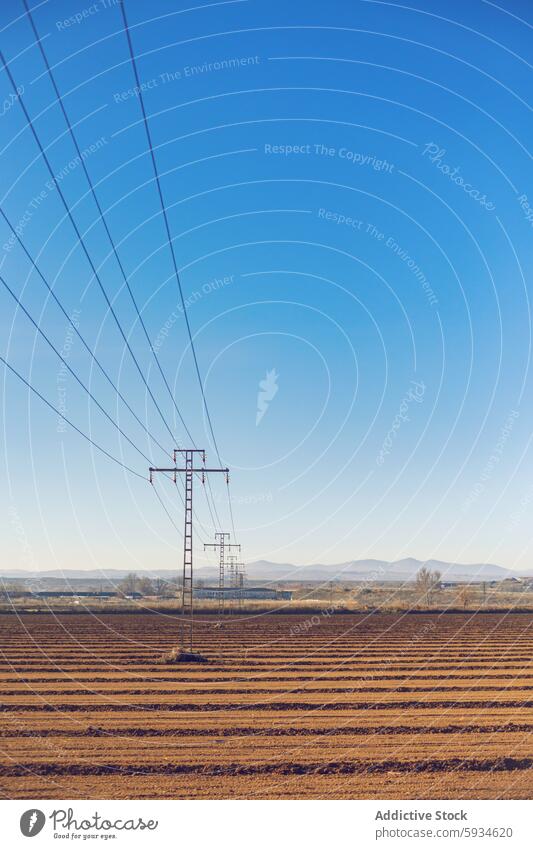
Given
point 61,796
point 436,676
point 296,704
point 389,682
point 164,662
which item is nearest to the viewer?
point 61,796

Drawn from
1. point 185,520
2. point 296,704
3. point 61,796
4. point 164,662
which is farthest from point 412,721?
point 185,520

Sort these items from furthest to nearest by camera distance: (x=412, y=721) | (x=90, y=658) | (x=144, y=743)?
(x=90, y=658), (x=412, y=721), (x=144, y=743)

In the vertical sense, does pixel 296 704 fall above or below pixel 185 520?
below

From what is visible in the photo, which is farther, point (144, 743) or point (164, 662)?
point (164, 662)

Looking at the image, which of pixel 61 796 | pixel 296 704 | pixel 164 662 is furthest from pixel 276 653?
pixel 61 796

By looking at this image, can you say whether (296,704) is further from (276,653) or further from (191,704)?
(276,653)
